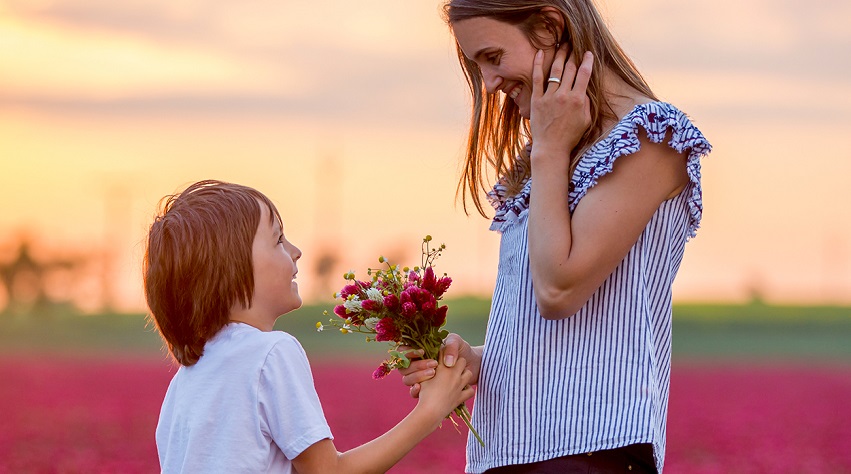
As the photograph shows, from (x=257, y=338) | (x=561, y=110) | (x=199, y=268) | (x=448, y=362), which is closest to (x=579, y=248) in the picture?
(x=561, y=110)

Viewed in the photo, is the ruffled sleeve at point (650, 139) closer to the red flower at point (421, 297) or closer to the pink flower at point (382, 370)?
the red flower at point (421, 297)

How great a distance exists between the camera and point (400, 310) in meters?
2.74

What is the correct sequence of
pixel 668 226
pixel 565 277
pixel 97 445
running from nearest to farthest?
pixel 565 277 → pixel 668 226 → pixel 97 445

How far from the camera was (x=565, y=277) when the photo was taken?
231cm

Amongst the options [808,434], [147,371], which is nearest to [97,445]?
[808,434]

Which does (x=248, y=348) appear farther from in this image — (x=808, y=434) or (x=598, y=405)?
(x=808, y=434)

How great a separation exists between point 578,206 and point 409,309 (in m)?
0.48

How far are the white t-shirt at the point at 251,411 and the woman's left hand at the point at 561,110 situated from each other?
664 mm

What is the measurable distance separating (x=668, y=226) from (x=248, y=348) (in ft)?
2.92

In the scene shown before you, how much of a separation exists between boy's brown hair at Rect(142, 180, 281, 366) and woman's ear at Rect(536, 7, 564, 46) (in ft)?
2.35

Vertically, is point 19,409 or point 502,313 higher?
point 502,313

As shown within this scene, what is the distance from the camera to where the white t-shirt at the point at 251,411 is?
8.11ft

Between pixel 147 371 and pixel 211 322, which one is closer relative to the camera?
pixel 211 322

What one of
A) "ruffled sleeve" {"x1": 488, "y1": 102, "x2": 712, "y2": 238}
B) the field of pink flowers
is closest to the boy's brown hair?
"ruffled sleeve" {"x1": 488, "y1": 102, "x2": 712, "y2": 238}
